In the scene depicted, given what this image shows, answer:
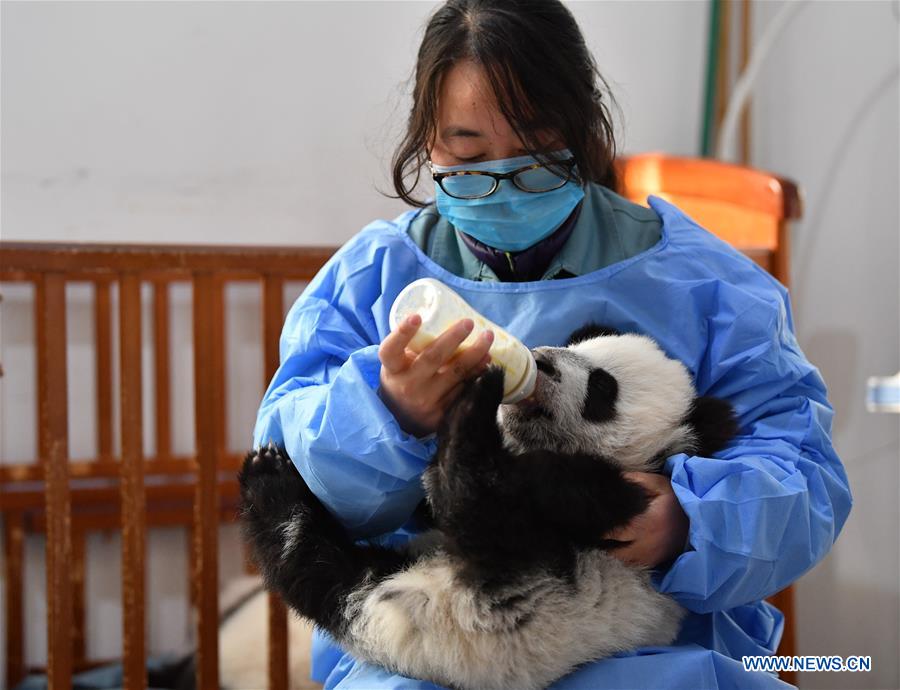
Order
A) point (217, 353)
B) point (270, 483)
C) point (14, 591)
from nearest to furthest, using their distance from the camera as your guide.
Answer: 1. point (270, 483)
2. point (217, 353)
3. point (14, 591)

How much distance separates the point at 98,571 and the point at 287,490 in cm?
157

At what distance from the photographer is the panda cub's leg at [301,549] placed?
118 cm

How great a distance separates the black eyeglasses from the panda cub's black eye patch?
0.30 meters

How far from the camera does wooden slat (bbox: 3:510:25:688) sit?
238 cm

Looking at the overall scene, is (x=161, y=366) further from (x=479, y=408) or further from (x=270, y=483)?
(x=479, y=408)

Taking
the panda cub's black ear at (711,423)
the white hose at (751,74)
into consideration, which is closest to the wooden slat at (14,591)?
the panda cub's black ear at (711,423)

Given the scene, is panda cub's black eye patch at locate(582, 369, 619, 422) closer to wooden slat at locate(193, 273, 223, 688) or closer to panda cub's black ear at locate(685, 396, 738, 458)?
panda cub's black ear at locate(685, 396, 738, 458)

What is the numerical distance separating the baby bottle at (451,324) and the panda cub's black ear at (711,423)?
0.84 feet

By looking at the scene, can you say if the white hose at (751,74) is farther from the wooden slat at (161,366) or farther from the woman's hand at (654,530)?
the woman's hand at (654,530)

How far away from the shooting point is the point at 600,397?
3.83ft

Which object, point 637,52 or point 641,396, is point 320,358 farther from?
point 637,52

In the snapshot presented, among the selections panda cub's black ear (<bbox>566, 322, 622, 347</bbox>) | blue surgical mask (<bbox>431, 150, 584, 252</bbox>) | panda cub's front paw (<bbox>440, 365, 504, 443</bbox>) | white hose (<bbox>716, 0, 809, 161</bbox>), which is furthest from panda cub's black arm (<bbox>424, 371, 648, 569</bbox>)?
white hose (<bbox>716, 0, 809, 161</bbox>)

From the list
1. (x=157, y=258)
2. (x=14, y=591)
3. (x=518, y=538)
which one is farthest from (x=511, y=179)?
(x=14, y=591)

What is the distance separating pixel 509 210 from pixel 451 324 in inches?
13.8
